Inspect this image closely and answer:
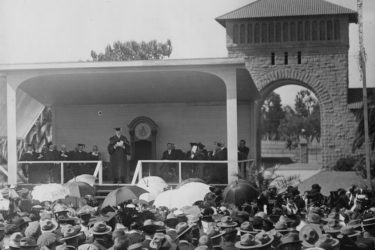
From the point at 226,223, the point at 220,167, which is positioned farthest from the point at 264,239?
the point at 220,167

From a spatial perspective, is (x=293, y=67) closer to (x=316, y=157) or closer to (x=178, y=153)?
(x=316, y=157)

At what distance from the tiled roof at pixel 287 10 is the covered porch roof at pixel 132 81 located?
19257mm

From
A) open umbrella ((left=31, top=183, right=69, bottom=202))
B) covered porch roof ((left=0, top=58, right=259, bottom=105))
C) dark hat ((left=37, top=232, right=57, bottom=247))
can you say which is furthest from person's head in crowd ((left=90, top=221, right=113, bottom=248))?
covered porch roof ((left=0, top=58, right=259, bottom=105))

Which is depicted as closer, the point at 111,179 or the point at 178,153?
the point at 178,153

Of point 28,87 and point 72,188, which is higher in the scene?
point 28,87

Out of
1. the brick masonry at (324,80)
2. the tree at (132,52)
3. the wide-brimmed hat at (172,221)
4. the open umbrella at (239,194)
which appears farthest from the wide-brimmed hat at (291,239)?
the tree at (132,52)

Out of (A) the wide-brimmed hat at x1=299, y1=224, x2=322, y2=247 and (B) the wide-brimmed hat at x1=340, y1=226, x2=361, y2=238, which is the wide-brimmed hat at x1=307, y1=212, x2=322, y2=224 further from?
(A) the wide-brimmed hat at x1=299, y1=224, x2=322, y2=247

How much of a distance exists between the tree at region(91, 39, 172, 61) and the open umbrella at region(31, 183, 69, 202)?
4598 cm

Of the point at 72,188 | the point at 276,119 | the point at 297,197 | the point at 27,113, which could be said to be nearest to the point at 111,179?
the point at 27,113

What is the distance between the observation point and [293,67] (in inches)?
1490

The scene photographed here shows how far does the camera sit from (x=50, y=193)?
1169cm

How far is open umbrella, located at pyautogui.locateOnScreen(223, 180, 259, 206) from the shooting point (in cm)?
1106

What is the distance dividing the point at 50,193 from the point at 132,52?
A: 155ft

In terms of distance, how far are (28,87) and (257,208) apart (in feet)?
35.3
